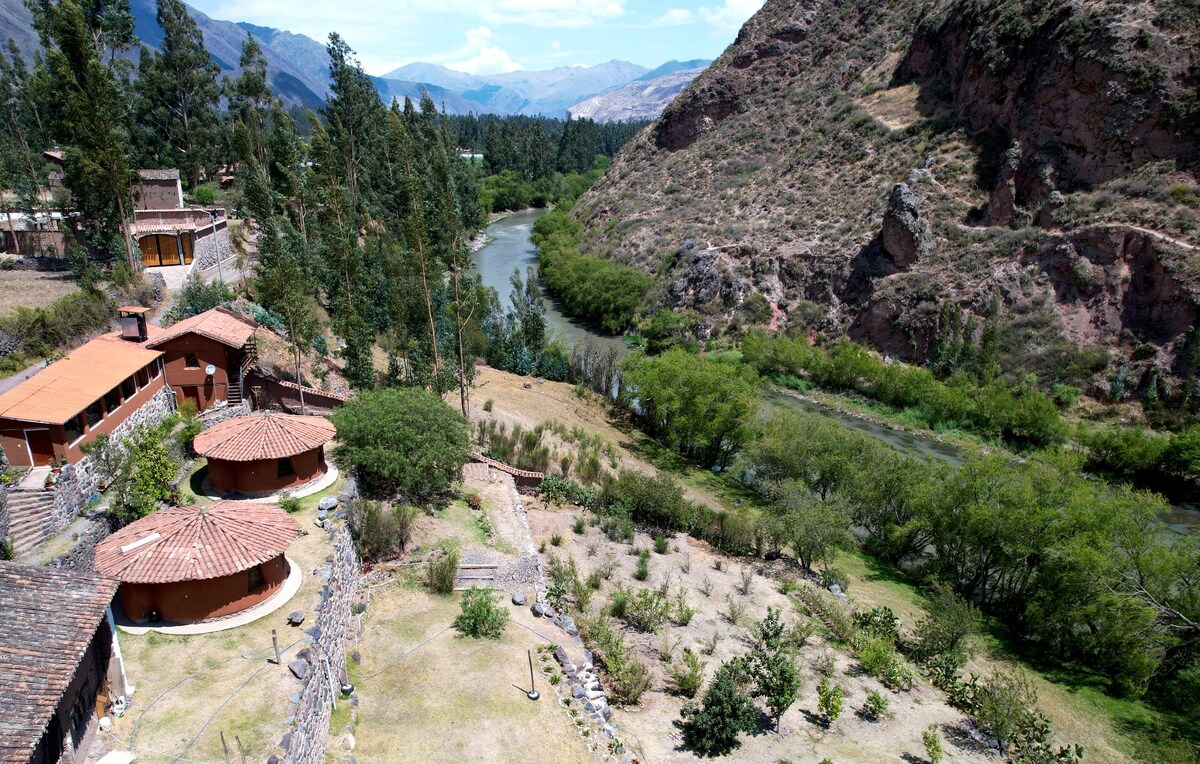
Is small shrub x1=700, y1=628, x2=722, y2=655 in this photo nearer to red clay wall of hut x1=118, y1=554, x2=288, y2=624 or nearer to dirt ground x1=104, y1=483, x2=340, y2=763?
dirt ground x1=104, y1=483, x2=340, y2=763

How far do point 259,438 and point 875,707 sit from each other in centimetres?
→ 1896

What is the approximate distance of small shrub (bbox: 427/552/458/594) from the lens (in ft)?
63.0

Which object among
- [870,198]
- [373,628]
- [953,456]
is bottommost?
[953,456]

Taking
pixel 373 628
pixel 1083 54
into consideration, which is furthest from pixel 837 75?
pixel 373 628

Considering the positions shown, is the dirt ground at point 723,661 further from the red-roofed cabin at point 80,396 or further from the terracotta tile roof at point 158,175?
the terracotta tile roof at point 158,175

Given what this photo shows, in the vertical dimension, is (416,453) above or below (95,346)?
below

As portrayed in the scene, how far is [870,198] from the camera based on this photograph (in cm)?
5622

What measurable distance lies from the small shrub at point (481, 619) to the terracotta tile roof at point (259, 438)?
766cm

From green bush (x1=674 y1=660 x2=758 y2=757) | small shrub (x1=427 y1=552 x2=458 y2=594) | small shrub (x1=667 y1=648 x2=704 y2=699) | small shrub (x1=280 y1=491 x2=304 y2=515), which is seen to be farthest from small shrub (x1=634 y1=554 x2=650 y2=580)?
small shrub (x1=280 y1=491 x2=304 y2=515)

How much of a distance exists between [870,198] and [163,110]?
5935cm

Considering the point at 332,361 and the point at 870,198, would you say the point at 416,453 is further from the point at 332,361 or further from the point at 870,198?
the point at 870,198

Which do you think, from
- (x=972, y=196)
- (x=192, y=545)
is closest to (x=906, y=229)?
(x=972, y=196)

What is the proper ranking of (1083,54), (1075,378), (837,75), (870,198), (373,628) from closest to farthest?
(373,628) < (1075,378) < (1083,54) < (870,198) < (837,75)

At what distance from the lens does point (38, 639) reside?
10922 millimetres
